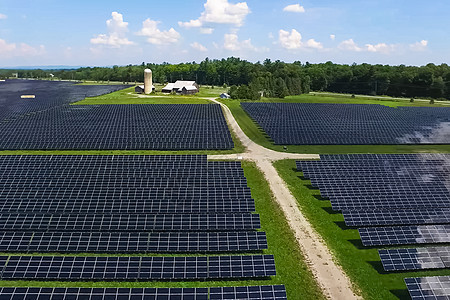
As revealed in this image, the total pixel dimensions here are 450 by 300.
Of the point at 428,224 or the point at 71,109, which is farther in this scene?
the point at 71,109

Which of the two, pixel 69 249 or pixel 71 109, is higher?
pixel 71 109

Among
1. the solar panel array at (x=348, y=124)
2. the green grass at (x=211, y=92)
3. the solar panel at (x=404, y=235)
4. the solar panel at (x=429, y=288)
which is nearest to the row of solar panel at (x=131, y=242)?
the solar panel at (x=404, y=235)

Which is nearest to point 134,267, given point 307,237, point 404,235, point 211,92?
point 307,237

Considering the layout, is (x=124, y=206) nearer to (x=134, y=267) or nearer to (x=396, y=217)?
(x=134, y=267)

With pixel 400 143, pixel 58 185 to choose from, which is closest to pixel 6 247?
pixel 58 185

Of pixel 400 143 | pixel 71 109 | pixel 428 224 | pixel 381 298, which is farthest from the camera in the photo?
pixel 71 109

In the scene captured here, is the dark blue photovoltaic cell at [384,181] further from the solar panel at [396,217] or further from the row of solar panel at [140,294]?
the row of solar panel at [140,294]

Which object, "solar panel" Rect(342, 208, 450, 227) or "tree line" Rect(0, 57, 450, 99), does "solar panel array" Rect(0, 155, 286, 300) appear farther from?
"tree line" Rect(0, 57, 450, 99)

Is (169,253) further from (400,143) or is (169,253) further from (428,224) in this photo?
(400,143)
